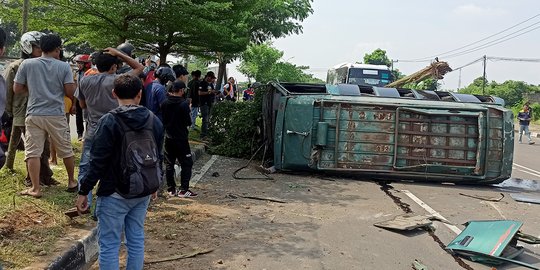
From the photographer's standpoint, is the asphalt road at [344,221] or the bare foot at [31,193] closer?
the asphalt road at [344,221]

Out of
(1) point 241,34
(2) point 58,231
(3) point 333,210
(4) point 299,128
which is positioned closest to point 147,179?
(2) point 58,231

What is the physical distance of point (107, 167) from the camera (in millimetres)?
3197

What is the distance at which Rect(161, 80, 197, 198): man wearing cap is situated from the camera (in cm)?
650

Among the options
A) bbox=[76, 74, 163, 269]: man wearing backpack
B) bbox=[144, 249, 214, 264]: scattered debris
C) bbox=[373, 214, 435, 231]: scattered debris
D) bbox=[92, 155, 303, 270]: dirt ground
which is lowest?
bbox=[144, 249, 214, 264]: scattered debris

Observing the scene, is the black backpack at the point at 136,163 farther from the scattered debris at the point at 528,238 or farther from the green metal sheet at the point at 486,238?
the scattered debris at the point at 528,238

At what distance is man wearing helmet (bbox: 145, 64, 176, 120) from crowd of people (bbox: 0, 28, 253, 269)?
0.04ft

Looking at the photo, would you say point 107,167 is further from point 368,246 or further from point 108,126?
point 368,246

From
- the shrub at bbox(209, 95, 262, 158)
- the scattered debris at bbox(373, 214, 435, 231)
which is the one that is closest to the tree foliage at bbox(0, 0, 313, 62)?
the shrub at bbox(209, 95, 262, 158)

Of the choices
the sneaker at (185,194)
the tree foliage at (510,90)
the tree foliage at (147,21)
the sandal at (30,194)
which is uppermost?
the tree foliage at (510,90)

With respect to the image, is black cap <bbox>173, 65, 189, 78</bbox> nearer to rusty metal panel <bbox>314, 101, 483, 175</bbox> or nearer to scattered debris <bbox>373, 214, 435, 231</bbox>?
rusty metal panel <bbox>314, 101, 483, 175</bbox>

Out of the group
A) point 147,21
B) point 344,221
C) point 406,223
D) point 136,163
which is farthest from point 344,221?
point 147,21

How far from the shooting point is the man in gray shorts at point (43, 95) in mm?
5066

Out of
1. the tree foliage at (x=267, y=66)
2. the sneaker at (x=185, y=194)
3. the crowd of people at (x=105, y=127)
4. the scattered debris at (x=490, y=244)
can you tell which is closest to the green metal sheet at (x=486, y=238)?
the scattered debris at (x=490, y=244)

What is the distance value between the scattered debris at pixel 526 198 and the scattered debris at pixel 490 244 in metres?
2.90
